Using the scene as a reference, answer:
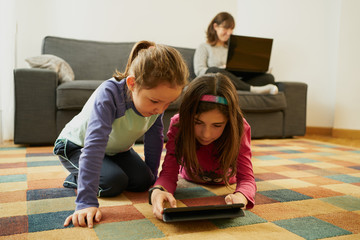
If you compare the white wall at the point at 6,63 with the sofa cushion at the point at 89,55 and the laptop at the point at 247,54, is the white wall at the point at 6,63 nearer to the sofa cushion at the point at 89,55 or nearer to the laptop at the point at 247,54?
the sofa cushion at the point at 89,55

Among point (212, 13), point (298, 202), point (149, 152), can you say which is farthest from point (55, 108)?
point (212, 13)

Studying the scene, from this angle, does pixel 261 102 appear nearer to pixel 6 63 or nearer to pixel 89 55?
pixel 89 55

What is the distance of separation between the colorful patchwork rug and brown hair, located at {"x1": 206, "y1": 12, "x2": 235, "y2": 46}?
1.51 metres

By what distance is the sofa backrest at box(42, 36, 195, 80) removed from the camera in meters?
2.41

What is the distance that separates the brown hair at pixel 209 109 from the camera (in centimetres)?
90

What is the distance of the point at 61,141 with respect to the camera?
1.05 m

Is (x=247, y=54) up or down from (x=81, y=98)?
up

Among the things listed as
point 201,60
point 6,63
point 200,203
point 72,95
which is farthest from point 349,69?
point 6,63

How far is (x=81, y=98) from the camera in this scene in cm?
190

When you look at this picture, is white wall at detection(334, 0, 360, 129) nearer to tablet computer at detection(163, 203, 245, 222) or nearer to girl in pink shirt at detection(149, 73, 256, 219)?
girl in pink shirt at detection(149, 73, 256, 219)

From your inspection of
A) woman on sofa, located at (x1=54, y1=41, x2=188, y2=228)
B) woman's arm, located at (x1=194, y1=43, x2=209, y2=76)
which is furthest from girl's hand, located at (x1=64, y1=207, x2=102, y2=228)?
woman's arm, located at (x1=194, y1=43, x2=209, y2=76)

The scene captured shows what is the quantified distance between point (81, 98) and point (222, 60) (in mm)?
1317

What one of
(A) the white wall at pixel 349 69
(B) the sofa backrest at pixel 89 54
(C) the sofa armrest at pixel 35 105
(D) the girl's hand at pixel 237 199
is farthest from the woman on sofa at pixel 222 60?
(D) the girl's hand at pixel 237 199

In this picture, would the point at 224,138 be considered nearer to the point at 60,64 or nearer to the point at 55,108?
the point at 55,108
